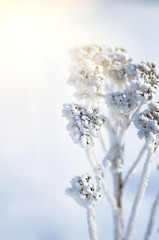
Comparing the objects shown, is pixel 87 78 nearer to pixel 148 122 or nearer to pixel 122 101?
pixel 122 101

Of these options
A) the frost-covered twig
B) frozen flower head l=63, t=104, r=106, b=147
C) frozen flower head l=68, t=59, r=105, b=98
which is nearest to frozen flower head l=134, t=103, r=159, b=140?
frozen flower head l=63, t=104, r=106, b=147

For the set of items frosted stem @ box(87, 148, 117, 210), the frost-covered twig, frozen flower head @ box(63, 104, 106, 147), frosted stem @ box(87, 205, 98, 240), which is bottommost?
frosted stem @ box(87, 205, 98, 240)

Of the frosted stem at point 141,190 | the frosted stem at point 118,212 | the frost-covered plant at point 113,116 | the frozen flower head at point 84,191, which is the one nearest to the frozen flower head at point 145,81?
the frost-covered plant at point 113,116

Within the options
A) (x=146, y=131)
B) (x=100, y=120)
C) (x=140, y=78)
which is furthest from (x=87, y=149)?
(x=140, y=78)

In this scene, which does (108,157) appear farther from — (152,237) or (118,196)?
(152,237)

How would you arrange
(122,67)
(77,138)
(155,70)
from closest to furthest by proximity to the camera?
(77,138) → (155,70) → (122,67)

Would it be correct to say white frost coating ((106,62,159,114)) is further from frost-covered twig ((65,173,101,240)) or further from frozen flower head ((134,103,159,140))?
frost-covered twig ((65,173,101,240))

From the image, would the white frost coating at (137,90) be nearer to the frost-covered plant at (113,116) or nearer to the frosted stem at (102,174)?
the frost-covered plant at (113,116)
